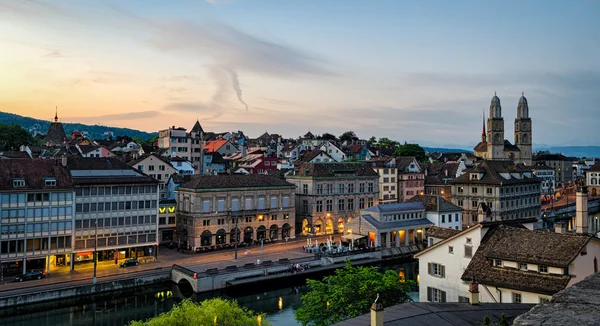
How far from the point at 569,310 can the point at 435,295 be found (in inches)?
1290

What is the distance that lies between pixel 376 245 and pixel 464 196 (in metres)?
35.2

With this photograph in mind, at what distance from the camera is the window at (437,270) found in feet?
123

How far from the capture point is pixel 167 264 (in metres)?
62.5

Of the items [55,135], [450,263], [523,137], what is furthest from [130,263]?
[523,137]

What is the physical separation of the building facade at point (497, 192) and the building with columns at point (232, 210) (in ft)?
125

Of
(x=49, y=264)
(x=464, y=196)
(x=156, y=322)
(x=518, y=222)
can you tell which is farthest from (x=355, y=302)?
(x=464, y=196)

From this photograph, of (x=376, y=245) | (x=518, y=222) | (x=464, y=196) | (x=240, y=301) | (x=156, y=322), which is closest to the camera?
(x=156, y=322)

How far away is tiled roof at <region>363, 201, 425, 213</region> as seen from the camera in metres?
79.1

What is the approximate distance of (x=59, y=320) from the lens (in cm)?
4675

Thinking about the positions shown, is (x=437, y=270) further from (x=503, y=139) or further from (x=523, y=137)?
(x=523, y=137)

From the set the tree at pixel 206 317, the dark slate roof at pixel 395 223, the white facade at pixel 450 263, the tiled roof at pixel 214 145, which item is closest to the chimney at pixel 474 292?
the white facade at pixel 450 263

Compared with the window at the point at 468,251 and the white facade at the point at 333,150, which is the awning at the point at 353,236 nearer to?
the window at the point at 468,251

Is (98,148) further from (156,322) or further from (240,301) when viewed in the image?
(156,322)

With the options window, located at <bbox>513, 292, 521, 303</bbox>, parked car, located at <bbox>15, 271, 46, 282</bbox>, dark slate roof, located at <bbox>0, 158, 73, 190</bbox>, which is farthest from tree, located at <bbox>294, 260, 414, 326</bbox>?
dark slate roof, located at <bbox>0, 158, 73, 190</bbox>
